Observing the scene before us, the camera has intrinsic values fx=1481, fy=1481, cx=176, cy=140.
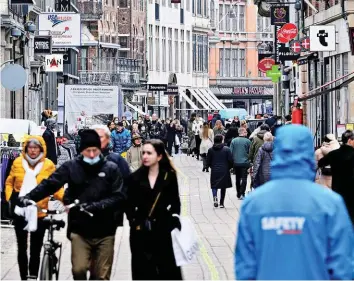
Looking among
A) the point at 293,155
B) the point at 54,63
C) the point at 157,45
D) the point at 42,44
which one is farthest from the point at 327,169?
the point at 157,45

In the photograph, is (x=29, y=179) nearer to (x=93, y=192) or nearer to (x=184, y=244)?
(x=93, y=192)

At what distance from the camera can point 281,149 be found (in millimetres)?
7754

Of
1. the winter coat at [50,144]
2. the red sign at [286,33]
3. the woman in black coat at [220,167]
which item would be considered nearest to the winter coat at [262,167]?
the woman in black coat at [220,167]

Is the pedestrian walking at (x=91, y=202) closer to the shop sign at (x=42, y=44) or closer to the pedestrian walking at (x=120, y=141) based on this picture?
the pedestrian walking at (x=120, y=141)

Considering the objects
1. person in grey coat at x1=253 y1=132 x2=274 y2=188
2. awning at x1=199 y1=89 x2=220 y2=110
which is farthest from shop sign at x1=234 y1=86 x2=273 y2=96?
person in grey coat at x1=253 y1=132 x2=274 y2=188

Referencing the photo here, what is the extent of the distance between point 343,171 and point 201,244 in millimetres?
4934

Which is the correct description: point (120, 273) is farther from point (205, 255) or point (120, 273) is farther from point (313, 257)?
point (313, 257)

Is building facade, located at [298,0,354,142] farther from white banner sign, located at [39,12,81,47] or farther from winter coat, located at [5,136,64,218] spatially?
winter coat, located at [5,136,64,218]

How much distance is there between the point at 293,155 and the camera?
25.4 feet

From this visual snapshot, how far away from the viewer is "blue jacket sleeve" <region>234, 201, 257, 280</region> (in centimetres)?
773

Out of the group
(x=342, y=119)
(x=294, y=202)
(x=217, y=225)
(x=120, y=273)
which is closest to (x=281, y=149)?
(x=294, y=202)

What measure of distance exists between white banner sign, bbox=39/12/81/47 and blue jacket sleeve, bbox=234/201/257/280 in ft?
171

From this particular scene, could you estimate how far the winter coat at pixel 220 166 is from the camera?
97.7 feet

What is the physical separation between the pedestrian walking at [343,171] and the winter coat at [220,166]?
41.2 feet
